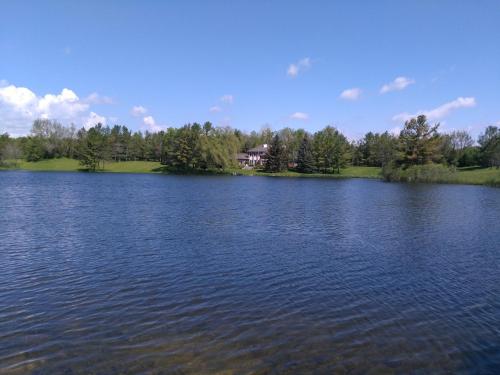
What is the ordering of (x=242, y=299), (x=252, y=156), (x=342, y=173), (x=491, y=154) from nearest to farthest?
1. (x=242, y=299)
2. (x=491, y=154)
3. (x=342, y=173)
4. (x=252, y=156)

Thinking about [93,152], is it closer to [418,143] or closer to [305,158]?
[305,158]

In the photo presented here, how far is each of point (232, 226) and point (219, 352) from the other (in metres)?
20.7

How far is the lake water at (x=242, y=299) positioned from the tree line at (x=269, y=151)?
95.4 metres

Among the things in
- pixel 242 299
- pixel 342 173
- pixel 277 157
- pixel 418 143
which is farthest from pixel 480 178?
pixel 242 299

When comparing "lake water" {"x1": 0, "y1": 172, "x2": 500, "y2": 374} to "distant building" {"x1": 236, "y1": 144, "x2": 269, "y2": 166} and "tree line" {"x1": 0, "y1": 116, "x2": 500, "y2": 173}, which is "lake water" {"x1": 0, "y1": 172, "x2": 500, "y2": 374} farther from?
"distant building" {"x1": 236, "y1": 144, "x2": 269, "y2": 166}

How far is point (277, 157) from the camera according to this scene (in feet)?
504

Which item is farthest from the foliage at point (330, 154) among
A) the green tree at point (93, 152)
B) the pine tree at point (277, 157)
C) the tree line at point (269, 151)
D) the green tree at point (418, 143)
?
the green tree at point (93, 152)

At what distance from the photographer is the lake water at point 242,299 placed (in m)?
10.3

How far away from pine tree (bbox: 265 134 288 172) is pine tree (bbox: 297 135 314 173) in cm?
603

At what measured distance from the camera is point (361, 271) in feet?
63.0

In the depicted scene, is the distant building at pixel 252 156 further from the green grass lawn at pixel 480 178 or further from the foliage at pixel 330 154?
the green grass lawn at pixel 480 178

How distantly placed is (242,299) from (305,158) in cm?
14156

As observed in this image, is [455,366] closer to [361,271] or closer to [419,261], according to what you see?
[361,271]

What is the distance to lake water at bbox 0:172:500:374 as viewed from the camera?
33.9ft
